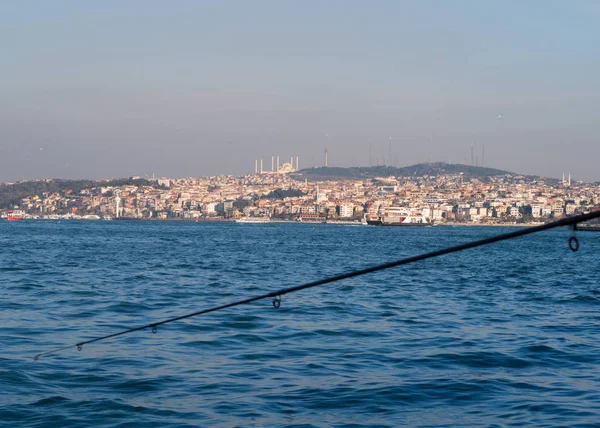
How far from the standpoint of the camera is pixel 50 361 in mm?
8633

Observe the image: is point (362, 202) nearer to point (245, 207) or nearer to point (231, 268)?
point (245, 207)

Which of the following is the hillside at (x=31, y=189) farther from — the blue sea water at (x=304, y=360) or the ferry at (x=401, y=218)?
the blue sea water at (x=304, y=360)

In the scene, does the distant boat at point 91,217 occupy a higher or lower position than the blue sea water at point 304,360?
higher

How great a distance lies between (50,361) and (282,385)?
2552 mm

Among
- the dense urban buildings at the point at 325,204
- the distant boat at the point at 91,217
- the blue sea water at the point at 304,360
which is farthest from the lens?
the distant boat at the point at 91,217

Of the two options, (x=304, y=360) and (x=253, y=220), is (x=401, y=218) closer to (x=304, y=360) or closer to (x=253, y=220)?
(x=253, y=220)

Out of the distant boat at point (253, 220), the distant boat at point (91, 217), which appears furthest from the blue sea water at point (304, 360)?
the distant boat at point (91, 217)

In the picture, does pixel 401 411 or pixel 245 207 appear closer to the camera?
pixel 401 411

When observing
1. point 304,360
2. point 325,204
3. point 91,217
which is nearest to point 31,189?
point 91,217

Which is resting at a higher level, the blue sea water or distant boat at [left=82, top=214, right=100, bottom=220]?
distant boat at [left=82, top=214, right=100, bottom=220]

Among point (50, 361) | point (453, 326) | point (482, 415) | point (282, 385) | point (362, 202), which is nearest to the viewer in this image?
point (482, 415)

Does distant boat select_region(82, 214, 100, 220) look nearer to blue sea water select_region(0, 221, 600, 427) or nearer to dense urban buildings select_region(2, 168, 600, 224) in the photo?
dense urban buildings select_region(2, 168, 600, 224)

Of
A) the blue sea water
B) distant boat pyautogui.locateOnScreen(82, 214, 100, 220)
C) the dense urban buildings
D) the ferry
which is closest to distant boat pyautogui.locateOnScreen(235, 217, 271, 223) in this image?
the dense urban buildings

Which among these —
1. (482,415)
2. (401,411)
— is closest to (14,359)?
(401,411)
